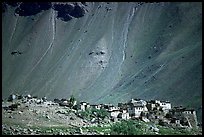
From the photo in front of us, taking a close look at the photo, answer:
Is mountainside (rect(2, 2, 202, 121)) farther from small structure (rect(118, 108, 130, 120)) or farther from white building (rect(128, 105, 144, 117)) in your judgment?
small structure (rect(118, 108, 130, 120))

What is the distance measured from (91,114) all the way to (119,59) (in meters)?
99.7

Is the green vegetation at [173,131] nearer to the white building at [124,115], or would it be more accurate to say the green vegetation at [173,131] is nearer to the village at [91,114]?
the village at [91,114]

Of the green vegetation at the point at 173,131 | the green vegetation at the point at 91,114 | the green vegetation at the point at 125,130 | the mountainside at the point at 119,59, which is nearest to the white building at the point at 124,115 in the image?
the green vegetation at the point at 91,114

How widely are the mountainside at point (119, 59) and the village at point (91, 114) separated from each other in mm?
28254

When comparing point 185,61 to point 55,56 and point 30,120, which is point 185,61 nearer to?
point 55,56

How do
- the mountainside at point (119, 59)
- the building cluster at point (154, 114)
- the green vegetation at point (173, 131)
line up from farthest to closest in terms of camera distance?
the mountainside at point (119, 59) → the building cluster at point (154, 114) → the green vegetation at point (173, 131)

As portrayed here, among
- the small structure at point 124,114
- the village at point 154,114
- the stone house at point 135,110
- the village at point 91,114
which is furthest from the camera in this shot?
the stone house at point 135,110

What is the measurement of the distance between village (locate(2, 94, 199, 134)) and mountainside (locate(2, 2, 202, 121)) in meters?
28.3

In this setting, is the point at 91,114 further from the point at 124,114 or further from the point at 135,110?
the point at 135,110

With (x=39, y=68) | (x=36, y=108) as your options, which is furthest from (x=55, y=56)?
(x=36, y=108)

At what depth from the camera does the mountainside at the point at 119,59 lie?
12950cm

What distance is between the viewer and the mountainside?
12950 cm

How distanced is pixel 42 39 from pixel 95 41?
29039 mm

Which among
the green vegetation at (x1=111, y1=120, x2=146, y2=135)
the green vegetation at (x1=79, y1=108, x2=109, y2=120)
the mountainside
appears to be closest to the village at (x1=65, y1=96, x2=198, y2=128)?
the green vegetation at (x1=79, y1=108, x2=109, y2=120)
